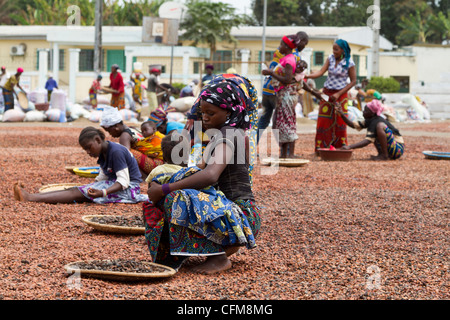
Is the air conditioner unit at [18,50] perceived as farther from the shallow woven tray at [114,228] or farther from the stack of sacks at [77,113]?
the shallow woven tray at [114,228]

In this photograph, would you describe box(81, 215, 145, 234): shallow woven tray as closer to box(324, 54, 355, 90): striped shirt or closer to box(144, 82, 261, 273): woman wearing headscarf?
box(144, 82, 261, 273): woman wearing headscarf

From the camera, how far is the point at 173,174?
12.5 feet

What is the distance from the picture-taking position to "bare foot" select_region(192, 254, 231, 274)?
12.5 feet

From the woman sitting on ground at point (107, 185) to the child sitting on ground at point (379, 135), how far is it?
4683 mm

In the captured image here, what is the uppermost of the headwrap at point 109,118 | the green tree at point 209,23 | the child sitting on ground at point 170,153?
the green tree at point 209,23

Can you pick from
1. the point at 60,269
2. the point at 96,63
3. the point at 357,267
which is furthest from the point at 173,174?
the point at 96,63

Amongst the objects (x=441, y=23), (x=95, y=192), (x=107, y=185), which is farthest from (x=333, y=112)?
(x=441, y=23)

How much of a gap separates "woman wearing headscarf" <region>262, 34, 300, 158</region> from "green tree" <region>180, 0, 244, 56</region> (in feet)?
84.0

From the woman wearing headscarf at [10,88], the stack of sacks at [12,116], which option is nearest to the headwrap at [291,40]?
the woman wearing headscarf at [10,88]

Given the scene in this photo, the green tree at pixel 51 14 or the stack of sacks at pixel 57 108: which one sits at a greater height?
the green tree at pixel 51 14

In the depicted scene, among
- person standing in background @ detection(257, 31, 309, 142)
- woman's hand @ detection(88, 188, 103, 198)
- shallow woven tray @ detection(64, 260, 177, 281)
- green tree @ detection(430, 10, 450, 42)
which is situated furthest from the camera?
green tree @ detection(430, 10, 450, 42)

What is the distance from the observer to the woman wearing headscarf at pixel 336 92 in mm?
9625

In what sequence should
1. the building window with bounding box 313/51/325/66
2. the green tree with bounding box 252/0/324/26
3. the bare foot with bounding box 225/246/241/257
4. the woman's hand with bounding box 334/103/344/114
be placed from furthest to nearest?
1. the green tree with bounding box 252/0/324/26
2. the building window with bounding box 313/51/325/66
3. the woman's hand with bounding box 334/103/344/114
4. the bare foot with bounding box 225/246/241/257

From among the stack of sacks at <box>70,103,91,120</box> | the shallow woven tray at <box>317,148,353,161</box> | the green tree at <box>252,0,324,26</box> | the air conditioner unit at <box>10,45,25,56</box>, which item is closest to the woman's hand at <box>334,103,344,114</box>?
the shallow woven tray at <box>317,148,353,161</box>
